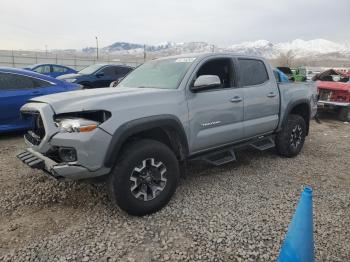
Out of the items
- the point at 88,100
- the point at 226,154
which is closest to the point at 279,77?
the point at 226,154

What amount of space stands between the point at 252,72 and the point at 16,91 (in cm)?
459

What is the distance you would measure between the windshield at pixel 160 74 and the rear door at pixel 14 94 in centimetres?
262

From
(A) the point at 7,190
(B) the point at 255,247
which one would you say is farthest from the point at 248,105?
(A) the point at 7,190

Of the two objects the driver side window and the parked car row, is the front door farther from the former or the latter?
the parked car row

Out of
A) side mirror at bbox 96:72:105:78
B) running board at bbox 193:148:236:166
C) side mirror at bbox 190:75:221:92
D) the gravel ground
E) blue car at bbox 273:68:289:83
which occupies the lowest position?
the gravel ground

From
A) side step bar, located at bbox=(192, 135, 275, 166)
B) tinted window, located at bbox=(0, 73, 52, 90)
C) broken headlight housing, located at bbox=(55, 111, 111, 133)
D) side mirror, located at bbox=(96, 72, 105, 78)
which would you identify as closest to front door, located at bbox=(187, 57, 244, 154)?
side step bar, located at bbox=(192, 135, 275, 166)

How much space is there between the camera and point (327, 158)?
5.91 metres

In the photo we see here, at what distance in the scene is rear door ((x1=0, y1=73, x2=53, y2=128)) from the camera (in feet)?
20.0

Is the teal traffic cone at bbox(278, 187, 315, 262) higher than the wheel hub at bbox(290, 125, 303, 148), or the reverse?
the wheel hub at bbox(290, 125, 303, 148)

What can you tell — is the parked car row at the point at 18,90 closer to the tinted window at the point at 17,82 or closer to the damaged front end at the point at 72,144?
the tinted window at the point at 17,82

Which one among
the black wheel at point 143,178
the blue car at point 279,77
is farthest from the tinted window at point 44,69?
the black wheel at point 143,178

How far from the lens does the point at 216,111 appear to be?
4.05m

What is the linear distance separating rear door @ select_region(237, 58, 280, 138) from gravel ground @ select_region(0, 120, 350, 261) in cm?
74

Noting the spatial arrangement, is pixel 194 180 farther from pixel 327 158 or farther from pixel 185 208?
pixel 327 158
